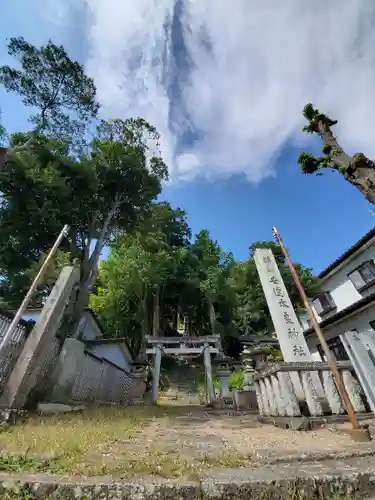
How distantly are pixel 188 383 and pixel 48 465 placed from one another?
22486 millimetres

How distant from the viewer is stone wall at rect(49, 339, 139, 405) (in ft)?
24.6

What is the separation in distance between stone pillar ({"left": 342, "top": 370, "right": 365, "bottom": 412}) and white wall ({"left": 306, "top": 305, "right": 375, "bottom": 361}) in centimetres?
664

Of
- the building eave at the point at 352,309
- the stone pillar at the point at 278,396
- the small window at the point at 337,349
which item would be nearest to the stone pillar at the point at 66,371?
the stone pillar at the point at 278,396

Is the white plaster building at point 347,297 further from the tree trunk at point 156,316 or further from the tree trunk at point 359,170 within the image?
the tree trunk at point 156,316

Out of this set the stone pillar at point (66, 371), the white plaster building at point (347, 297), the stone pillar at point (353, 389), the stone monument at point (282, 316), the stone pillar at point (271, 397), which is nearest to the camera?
the stone pillar at point (353, 389)

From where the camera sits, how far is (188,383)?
22.5 m

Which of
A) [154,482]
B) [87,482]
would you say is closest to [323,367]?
[154,482]

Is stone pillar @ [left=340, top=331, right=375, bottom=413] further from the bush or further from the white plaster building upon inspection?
the bush

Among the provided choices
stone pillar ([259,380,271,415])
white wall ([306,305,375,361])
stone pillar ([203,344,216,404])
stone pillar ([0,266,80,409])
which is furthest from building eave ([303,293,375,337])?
stone pillar ([0,266,80,409])

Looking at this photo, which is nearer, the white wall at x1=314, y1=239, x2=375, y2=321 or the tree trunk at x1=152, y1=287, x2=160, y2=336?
the white wall at x1=314, y1=239, x2=375, y2=321

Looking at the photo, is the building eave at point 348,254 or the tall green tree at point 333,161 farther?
the building eave at point 348,254

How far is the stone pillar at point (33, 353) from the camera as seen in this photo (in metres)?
5.89

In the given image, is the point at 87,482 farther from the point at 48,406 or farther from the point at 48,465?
the point at 48,406

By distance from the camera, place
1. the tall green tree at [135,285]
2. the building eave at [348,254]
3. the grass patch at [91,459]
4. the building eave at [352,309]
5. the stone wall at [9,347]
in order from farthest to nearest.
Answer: the tall green tree at [135,285], the building eave at [348,254], the building eave at [352,309], the stone wall at [9,347], the grass patch at [91,459]
